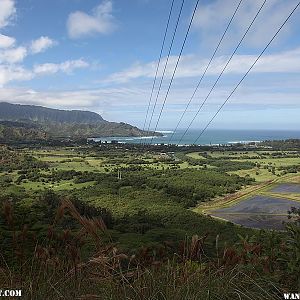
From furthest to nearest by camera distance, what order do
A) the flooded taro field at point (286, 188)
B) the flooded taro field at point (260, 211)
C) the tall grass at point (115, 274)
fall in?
the flooded taro field at point (286, 188)
the flooded taro field at point (260, 211)
the tall grass at point (115, 274)

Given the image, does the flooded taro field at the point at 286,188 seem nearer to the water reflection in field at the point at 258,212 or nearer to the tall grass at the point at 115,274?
the water reflection in field at the point at 258,212

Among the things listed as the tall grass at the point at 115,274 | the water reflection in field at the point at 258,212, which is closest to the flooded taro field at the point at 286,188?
the water reflection in field at the point at 258,212

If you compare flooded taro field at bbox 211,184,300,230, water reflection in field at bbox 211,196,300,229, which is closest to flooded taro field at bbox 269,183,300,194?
flooded taro field at bbox 211,184,300,230

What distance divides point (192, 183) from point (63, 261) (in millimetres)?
76291

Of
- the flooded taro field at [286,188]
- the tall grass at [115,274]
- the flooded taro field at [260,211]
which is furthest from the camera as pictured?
the flooded taro field at [286,188]

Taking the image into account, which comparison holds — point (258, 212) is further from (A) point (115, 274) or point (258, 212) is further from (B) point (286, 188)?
(A) point (115, 274)

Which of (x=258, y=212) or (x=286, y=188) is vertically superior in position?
(x=286, y=188)

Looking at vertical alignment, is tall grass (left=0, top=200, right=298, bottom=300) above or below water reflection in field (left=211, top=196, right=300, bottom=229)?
above

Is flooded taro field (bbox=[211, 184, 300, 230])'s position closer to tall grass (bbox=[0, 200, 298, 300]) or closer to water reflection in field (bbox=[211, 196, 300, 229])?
water reflection in field (bbox=[211, 196, 300, 229])

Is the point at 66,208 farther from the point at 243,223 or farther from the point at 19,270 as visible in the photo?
the point at 243,223

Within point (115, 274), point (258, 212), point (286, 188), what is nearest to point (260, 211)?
point (258, 212)

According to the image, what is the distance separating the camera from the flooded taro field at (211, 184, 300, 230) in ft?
165

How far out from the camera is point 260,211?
56531 mm

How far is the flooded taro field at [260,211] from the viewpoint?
165 ft
